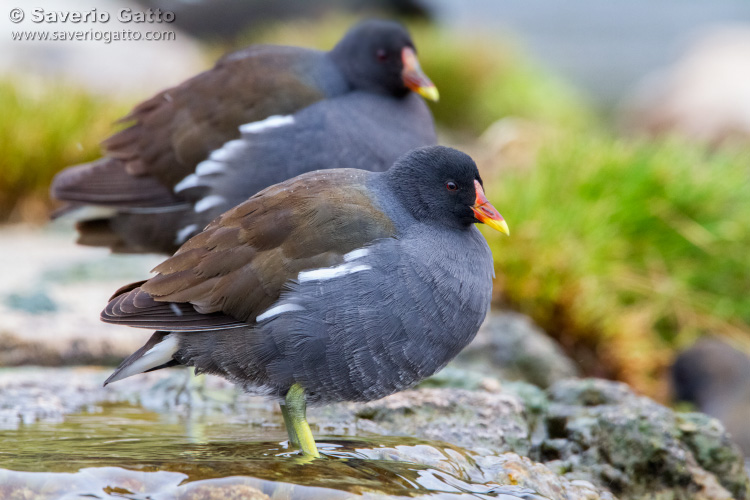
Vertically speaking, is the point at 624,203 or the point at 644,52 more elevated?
the point at 644,52

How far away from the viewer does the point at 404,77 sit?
499 cm

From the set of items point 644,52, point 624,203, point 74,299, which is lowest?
point 74,299

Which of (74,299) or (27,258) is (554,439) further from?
(27,258)

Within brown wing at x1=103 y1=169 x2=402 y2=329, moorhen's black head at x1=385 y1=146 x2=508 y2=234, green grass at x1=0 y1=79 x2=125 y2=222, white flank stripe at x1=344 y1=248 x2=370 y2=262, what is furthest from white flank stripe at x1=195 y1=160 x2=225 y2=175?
green grass at x1=0 y1=79 x2=125 y2=222

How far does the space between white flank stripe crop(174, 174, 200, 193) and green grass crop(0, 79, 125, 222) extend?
3.27 meters

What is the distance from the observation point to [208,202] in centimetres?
468

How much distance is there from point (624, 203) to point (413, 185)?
3.95 metres

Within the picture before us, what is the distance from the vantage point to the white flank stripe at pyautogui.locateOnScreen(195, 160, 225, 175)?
464 centimetres

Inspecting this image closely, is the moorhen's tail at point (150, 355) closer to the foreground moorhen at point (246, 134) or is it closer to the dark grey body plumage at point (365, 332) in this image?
the dark grey body plumage at point (365, 332)

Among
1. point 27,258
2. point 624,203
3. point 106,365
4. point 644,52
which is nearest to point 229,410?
point 106,365

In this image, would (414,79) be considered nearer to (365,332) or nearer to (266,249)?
(266,249)

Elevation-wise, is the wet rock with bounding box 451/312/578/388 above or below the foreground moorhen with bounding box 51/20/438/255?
below

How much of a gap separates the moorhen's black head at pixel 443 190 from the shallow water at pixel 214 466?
904 millimetres

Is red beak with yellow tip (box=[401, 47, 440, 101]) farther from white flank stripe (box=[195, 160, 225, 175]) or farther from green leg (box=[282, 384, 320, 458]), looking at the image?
green leg (box=[282, 384, 320, 458])
